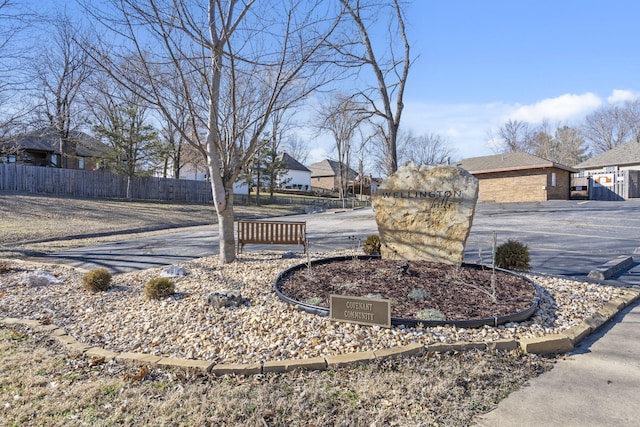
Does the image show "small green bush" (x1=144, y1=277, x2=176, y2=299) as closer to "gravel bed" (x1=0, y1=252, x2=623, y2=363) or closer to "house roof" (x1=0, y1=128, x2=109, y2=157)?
"gravel bed" (x1=0, y1=252, x2=623, y2=363)

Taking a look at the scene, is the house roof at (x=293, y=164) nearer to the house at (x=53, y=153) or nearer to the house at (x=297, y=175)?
the house at (x=297, y=175)

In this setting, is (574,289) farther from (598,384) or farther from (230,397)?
(230,397)

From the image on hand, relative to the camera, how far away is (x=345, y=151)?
36.6 m

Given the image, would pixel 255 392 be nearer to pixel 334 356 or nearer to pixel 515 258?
pixel 334 356

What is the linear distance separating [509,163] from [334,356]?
25075 mm

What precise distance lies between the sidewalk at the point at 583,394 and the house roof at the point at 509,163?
21.4 meters

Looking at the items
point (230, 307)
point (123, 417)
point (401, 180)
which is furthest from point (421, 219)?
point (123, 417)

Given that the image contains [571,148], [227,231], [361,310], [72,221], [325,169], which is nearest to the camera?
[361,310]

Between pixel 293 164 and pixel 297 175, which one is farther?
pixel 297 175

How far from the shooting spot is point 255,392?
261 centimetres

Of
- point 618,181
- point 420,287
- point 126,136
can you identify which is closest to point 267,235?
point 420,287

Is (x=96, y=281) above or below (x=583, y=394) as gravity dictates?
above

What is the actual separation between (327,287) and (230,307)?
1251 millimetres

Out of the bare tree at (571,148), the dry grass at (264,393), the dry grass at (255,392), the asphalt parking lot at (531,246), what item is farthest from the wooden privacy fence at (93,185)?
the bare tree at (571,148)
